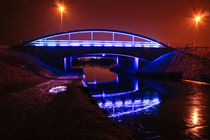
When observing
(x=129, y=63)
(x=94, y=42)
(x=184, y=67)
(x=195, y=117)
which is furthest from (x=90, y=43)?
(x=195, y=117)

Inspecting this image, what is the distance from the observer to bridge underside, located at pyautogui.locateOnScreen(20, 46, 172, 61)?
29.4 meters

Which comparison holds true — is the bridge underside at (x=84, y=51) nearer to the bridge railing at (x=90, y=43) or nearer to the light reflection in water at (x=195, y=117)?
the bridge railing at (x=90, y=43)

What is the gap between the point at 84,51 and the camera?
31.0 m

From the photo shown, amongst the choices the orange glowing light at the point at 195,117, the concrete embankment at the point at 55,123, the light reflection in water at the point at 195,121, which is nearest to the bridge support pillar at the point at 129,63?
the light reflection in water at the point at 195,121

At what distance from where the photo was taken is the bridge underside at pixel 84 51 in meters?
29.4

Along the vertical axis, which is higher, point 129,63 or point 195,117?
point 129,63

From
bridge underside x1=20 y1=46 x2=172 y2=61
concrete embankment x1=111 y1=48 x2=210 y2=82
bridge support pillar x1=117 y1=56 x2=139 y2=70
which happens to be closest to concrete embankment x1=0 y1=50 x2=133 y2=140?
concrete embankment x1=111 y1=48 x2=210 y2=82

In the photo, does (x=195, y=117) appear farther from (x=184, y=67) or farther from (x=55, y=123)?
(x=184, y=67)

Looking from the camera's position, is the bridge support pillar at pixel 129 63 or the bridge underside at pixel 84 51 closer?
the bridge underside at pixel 84 51

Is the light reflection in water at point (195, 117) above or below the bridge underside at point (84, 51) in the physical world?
below

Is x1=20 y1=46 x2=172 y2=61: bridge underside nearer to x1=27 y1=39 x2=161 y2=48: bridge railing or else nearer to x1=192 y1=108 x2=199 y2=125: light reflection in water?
x1=27 y1=39 x2=161 y2=48: bridge railing

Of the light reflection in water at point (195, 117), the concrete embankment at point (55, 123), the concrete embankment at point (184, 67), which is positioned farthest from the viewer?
the concrete embankment at point (184, 67)

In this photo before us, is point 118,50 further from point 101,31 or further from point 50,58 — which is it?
point 50,58

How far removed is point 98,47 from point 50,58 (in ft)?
36.1
